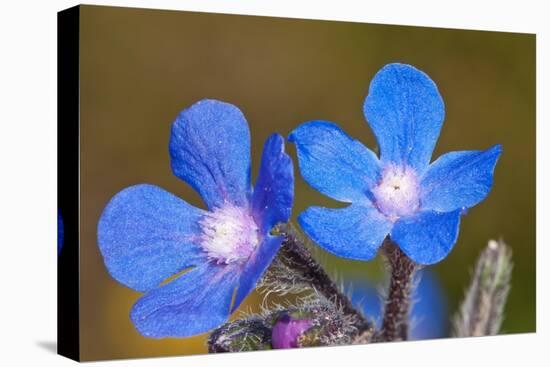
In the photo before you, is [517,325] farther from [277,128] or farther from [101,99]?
[101,99]

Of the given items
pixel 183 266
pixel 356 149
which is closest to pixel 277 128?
pixel 356 149

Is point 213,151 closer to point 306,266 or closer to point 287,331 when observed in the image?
point 306,266

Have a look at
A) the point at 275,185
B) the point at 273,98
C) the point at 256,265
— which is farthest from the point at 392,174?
the point at 273,98

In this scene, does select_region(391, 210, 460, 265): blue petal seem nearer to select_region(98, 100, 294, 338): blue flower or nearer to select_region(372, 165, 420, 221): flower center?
select_region(372, 165, 420, 221): flower center

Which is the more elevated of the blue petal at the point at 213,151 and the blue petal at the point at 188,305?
the blue petal at the point at 213,151

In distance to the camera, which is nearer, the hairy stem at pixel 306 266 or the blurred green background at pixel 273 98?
the hairy stem at pixel 306 266

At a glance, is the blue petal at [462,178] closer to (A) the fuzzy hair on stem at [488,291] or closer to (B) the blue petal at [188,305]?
(A) the fuzzy hair on stem at [488,291]

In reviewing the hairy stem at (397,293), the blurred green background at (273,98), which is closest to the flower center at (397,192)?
the hairy stem at (397,293)
